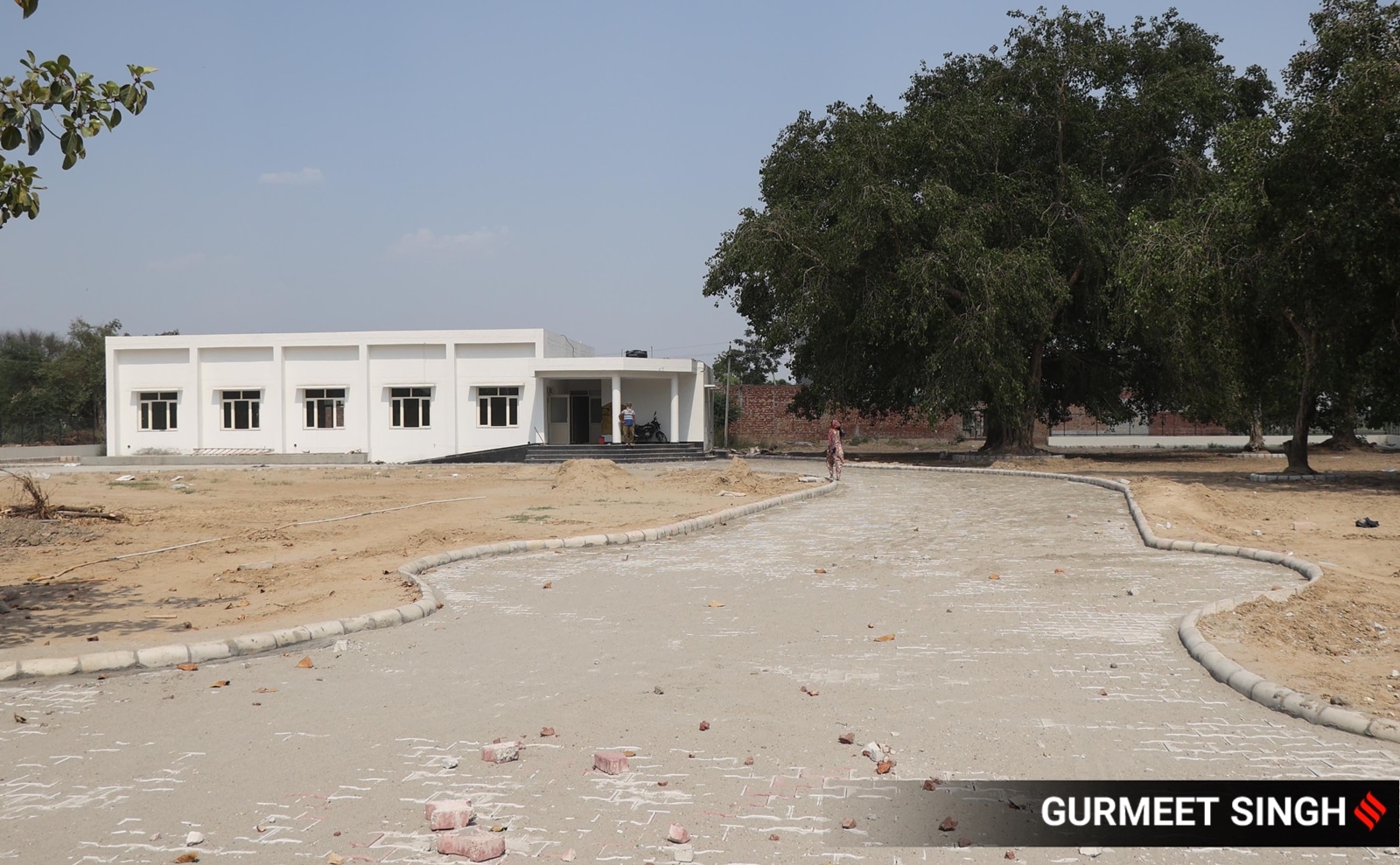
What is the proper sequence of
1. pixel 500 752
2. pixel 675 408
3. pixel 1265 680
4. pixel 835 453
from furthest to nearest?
1. pixel 675 408
2. pixel 835 453
3. pixel 1265 680
4. pixel 500 752

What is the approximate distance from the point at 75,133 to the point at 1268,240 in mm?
22296

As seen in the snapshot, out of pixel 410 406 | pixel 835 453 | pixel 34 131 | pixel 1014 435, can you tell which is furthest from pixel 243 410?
pixel 34 131

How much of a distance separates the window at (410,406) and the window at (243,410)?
21.2ft

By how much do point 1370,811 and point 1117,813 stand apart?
3.41ft

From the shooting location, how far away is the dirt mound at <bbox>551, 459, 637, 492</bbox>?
23.5 m

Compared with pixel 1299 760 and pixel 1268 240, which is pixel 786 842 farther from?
pixel 1268 240

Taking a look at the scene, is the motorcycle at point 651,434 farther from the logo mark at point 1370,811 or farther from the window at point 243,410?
the logo mark at point 1370,811

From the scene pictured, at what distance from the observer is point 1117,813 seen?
4324 mm

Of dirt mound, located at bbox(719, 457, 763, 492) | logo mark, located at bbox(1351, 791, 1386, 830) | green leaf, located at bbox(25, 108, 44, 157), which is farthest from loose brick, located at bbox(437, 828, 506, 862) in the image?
dirt mound, located at bbox(719, 457, 763, 492)

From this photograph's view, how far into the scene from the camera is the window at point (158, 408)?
1812 inches

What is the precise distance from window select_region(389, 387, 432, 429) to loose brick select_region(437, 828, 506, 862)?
4145 cm

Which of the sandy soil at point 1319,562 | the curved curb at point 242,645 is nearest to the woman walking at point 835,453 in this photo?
the sandy soil at point 1319,562

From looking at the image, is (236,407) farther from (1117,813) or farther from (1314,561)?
(1117,813)

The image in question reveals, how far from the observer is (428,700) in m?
6.13
